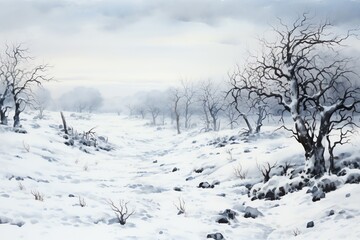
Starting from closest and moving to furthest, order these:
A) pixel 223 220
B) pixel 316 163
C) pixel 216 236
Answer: pixel 216 236, pixel 223 220, pixel 316 163

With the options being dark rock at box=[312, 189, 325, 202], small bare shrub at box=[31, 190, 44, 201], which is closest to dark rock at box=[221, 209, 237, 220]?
dark rock at box=[312, 189, 325, 202]

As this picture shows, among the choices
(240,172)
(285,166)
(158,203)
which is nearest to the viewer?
(158,203)

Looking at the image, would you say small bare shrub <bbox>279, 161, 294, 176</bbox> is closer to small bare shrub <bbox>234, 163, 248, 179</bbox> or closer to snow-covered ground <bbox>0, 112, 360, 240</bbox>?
snow-covered ground <bbox>0, 112, 360, 240</bbox>

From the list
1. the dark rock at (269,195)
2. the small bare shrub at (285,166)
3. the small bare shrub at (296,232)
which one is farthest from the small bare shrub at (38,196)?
the small bare shrub at (285,166)

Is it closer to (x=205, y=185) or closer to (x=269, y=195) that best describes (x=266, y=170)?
(x=269, y=195)

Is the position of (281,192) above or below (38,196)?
below

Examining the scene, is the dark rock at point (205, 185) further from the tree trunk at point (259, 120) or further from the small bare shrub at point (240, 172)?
the tree trunk at point (259, 120)

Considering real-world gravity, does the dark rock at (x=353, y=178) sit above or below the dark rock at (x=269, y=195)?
above

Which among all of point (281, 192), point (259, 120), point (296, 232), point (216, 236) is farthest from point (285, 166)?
point (259, 120)

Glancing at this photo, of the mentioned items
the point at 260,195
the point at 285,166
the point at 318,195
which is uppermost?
the point at 285,166

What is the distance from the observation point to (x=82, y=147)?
89.6 ft

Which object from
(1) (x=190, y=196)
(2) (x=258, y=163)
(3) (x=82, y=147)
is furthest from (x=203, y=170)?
(3) (x=82, y=147)

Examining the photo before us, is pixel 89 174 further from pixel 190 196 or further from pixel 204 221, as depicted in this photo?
pixel 204 221

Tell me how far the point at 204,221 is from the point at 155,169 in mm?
11875
